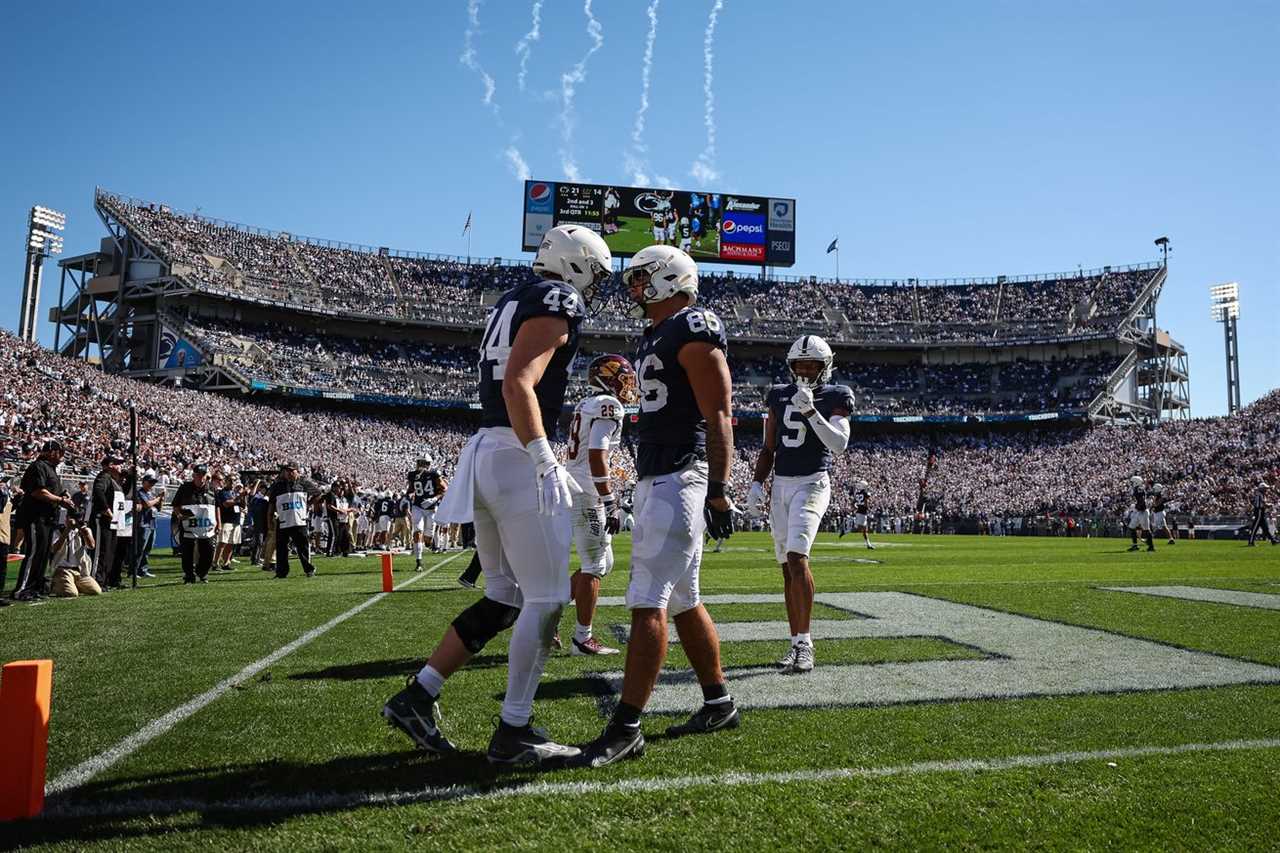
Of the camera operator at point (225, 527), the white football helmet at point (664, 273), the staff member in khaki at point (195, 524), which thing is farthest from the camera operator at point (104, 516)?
the white football helmet at point (664, 273)

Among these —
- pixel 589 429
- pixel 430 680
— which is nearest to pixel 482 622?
pixel 430 680

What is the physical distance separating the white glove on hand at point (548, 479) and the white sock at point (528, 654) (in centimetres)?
46

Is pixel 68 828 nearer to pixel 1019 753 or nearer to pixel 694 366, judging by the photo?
pixel 694 366

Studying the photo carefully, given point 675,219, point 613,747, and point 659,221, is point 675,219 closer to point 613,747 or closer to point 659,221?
point 659,221

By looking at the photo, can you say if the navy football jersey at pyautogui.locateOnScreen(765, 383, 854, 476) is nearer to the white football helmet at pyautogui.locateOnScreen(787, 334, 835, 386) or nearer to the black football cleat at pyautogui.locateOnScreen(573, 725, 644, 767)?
the white football helmet at pyautogui.locateOnScreen(787, 334, 835, 386)

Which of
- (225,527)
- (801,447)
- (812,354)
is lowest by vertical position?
(225,527)

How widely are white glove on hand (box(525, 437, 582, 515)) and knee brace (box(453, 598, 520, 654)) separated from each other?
2.21 feet

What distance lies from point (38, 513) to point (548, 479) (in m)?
9.76

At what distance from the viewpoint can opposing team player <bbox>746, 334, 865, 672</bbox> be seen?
6074mm

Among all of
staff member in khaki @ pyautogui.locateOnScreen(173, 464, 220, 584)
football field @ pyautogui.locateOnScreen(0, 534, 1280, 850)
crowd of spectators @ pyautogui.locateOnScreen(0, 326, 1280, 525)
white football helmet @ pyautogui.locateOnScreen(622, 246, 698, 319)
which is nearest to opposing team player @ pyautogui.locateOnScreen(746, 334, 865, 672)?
football field @ pyautogui.locateOnScreen(0, 534, 1280, 850)

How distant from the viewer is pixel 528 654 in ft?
12.1

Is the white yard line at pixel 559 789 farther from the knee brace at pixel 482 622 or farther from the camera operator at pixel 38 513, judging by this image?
the camera operator at pixel 38 513

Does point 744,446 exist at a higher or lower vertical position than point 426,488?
higher

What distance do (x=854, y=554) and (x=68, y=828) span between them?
18.6 m
